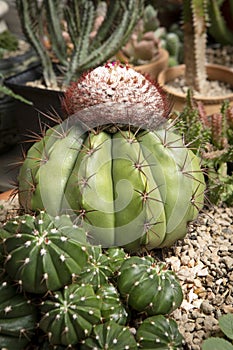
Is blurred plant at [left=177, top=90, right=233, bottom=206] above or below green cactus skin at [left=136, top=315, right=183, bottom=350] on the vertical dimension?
above

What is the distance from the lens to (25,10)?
2219 mm

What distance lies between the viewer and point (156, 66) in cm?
254

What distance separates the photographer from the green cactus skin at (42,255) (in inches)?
39.9

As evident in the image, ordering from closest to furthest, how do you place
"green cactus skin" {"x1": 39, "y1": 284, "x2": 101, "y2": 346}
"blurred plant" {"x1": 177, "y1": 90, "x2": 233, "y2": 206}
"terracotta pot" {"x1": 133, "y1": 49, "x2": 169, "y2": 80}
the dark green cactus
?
1. "green cactus skin" {"x1": 39, "y1": 284, "x2": 101, "y2": 346}
2. "blurred plant" {"x1": 177, "y1": 90, "x2": 233, "y2": 206}
3. the dark green cactus
4. "terracotta pot" {"x1": 133, "y1": 49, "x2": 169, "y2": 80}

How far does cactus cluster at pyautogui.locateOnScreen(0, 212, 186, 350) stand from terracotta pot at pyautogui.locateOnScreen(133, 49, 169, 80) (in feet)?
4.87

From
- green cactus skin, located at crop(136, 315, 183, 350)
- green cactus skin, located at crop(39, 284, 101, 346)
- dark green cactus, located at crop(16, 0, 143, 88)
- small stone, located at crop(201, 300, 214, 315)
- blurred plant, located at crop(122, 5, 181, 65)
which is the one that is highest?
dark green cactus, located at crop(16, 0, 143, 88)

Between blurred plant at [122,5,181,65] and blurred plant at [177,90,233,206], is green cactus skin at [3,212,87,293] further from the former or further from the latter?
blurred plant at [122,5,181,65]

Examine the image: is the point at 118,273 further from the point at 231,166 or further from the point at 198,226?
the point at 231,166

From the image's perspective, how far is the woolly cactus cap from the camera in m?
1.31

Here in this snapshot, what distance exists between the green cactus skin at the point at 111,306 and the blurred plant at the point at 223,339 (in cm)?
17

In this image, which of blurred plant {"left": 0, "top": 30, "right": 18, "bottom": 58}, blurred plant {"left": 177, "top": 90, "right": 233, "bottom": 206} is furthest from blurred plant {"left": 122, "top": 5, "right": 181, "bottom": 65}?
blurred plant {"left": 177, "top": 90, "right": 233, "bottom": 206}

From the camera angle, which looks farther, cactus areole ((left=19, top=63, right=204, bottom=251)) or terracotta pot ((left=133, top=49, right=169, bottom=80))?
terracotta pot ((left=133, top=49, right=169, bottom=80))

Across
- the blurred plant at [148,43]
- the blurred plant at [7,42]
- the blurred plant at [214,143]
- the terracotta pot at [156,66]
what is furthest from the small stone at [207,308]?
the blurred plant at [7,42]

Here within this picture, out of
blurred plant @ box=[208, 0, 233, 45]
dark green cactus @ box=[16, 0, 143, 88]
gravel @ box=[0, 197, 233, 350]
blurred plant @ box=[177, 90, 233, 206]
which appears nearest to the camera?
gravel @ box=[0, 197, 233, 350]
